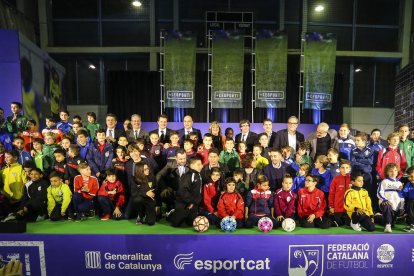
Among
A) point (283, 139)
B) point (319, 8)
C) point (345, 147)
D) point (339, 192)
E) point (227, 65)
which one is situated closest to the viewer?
point (339, 192)

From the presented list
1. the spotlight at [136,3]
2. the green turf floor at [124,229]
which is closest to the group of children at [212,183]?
the green turf floor at [124,229]

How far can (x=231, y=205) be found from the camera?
4.55 m

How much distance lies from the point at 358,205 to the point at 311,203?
74cm

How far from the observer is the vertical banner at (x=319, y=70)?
1020 cm

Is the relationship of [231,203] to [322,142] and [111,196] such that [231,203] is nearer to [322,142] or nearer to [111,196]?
[111,196]

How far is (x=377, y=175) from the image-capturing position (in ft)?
18.2

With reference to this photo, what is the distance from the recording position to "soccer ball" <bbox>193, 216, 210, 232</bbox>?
4.22 m

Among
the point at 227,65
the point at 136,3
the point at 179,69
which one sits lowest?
the point at 179,69

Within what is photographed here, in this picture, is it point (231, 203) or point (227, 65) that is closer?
point (231, 203)

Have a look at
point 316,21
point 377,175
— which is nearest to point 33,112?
point 377,175

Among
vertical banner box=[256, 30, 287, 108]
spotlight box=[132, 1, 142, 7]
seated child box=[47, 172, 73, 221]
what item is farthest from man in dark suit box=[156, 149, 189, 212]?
spotlight box=[132, 1, 142, 7]

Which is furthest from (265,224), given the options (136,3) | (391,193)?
(136,3)

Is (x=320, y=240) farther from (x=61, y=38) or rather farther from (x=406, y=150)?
(x=61, y=38)

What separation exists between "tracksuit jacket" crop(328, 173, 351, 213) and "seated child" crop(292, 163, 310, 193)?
0.46 metres
